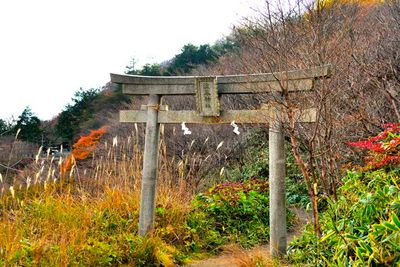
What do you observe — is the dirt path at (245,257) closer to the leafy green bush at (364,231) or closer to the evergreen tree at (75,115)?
the leafy green bush at (364,231)

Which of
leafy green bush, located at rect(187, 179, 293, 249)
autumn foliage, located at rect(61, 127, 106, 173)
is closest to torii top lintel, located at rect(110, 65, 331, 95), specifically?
leafy green bush, located at rect(187, 179, 293, 249)

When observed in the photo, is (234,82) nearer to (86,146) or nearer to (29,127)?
(86,146)

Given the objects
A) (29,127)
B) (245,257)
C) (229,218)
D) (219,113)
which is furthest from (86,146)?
(245,257)

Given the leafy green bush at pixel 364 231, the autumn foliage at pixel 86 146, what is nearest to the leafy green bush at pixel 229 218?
the leafy green bush at pixel 364 231

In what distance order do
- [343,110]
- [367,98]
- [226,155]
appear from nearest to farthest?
[343,110], [367,98], [226,155]

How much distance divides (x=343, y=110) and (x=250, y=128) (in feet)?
13.1

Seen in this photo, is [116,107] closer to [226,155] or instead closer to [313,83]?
[226,155]

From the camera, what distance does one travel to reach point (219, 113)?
4.71 metres

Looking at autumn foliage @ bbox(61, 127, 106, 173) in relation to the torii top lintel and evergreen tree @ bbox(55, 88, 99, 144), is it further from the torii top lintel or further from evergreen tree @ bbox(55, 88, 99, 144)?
the torii top lintel

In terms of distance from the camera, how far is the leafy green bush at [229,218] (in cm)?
537

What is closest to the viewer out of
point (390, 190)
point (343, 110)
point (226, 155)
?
point (390, 190)

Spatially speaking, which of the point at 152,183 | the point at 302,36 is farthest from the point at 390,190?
the point at 152,183

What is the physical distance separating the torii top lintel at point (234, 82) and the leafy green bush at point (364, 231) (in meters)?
1.08

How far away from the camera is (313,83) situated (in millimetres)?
3979
